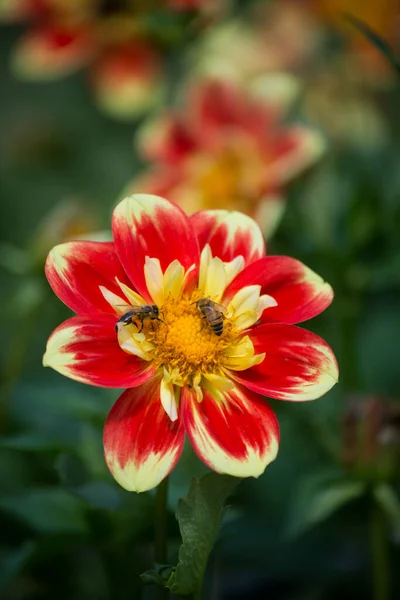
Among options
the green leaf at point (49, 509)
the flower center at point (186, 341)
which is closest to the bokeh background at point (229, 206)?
the green leaf at point (49, 509)

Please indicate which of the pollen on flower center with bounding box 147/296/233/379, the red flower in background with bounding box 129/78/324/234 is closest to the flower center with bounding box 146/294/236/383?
the pollen on flower center with bounding box 147/296/233/379

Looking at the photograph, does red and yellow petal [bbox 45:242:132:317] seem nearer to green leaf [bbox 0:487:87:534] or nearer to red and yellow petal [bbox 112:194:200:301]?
red and yellow petal [bbox 112:194:200:301]

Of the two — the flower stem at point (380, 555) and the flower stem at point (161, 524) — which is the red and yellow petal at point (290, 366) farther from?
the flower stem at point (380, 555)

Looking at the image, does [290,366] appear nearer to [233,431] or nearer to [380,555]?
[233,431]

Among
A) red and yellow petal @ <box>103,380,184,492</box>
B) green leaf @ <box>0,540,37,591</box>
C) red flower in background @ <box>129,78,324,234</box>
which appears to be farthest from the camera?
red flower in background @ <box>129,78,324,234</box>

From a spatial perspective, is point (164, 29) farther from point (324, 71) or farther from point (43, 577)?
point (43, 577)

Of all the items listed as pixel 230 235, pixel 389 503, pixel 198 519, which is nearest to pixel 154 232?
pixel 230 235

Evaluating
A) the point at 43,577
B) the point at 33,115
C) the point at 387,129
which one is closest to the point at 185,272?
the point at 43,577
